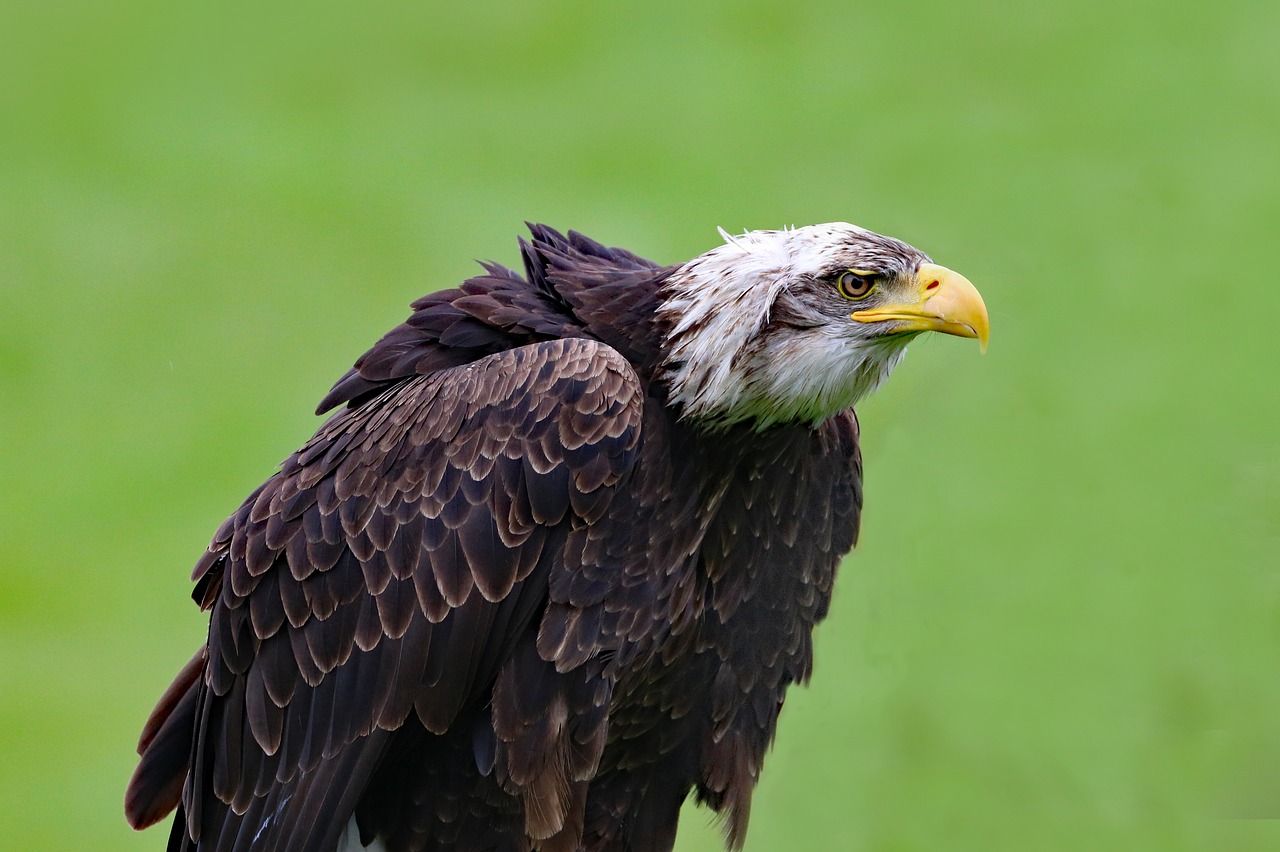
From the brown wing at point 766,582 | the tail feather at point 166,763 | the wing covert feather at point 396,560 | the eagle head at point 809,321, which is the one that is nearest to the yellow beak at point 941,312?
the eagle head at point 809,321

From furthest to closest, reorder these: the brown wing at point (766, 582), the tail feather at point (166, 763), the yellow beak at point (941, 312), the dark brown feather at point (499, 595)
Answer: the tail feather at point (166, 763) < the brown wing at point (766, 582) < the dark brown feather at point (499, 595) < the yellow beak at point (941, 312)

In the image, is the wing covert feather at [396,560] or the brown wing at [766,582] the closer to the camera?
the wing covert feather at [396,560]

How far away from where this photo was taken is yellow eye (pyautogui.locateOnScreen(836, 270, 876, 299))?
6.50 m

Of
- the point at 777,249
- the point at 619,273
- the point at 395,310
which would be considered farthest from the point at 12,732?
the point at 777,249

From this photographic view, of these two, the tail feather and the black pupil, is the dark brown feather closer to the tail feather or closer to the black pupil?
the tail feather

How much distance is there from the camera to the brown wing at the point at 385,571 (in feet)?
21.4

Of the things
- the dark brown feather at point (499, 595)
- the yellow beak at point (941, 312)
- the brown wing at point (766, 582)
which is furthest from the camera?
the brown wing at point (766, 582)

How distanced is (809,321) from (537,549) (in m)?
1.34

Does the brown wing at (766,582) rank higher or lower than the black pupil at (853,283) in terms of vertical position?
lower

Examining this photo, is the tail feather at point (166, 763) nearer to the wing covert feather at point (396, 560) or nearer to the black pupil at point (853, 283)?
the wing covert feather at point (396, 560)

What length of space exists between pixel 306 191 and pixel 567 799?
11.2m

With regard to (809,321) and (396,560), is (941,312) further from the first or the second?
(396,560)

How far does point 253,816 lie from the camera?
6.95 meters

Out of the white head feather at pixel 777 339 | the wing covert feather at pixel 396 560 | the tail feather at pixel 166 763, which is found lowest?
the tail feather at pixel 166 763
